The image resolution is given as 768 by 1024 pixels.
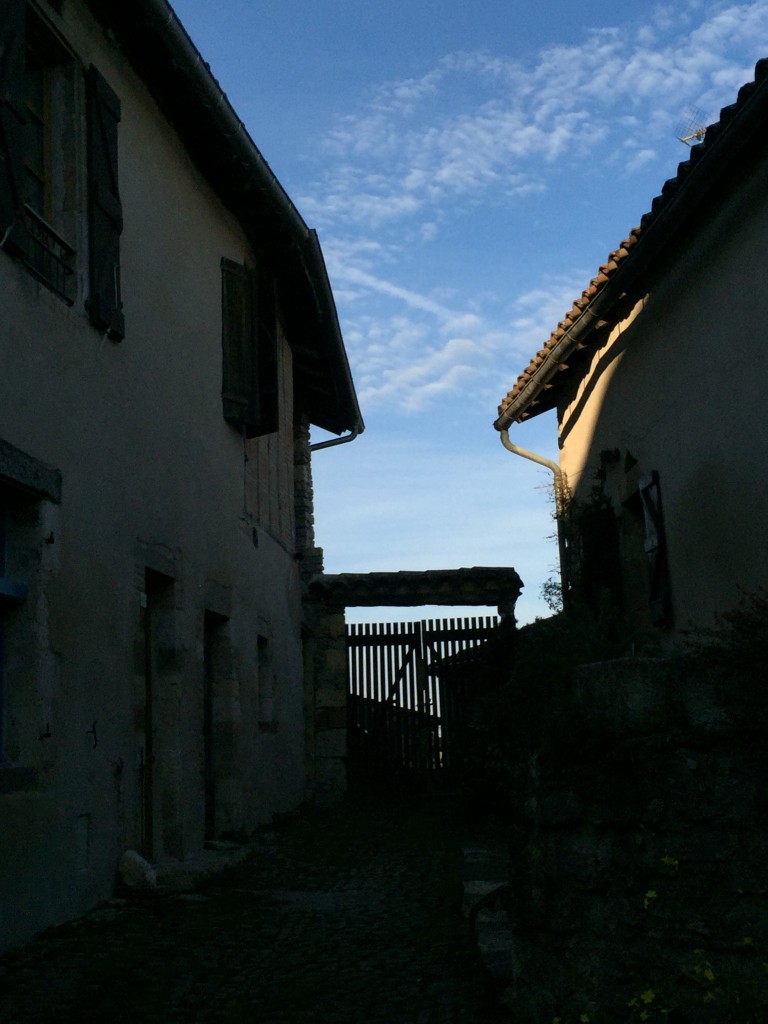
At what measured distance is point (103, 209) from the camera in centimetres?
626

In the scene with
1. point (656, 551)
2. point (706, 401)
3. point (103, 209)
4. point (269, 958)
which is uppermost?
point (103, 209)

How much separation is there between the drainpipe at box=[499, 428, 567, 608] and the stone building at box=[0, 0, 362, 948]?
7.73 feet

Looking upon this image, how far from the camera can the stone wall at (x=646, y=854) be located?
9.53 ft

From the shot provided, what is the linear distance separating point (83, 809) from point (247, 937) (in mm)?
1083

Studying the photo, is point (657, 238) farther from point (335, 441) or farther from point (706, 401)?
point (335, 441)

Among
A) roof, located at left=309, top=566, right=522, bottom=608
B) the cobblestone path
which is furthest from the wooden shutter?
roof, located at left=309, top=566, right=522, bottom=608

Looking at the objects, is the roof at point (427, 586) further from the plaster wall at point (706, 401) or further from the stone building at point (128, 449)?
the plaster wall at point (706, 401)

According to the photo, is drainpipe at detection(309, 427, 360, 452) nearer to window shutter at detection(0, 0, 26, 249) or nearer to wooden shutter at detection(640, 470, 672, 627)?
wooden shutter at detection(640, 470, 672, 627)

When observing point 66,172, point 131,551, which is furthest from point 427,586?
point 66,172

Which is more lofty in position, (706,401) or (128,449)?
(706,401)

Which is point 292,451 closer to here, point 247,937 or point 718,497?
point 718,497

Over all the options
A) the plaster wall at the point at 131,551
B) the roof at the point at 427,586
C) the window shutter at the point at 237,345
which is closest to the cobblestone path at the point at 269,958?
the plaster wall at the point at 131,551

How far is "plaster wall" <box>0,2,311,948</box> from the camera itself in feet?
17.0

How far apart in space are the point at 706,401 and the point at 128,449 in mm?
3536
